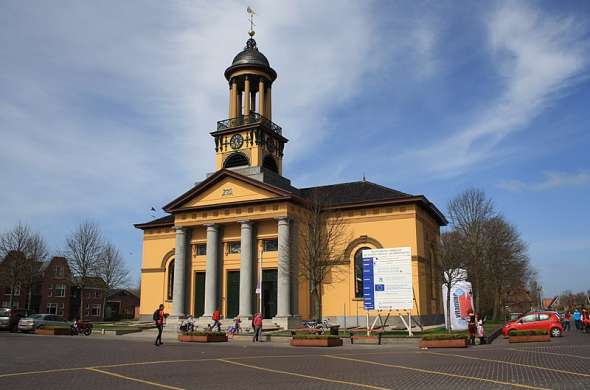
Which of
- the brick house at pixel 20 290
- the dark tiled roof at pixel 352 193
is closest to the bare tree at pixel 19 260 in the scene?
→ the brick house at pixel 20 290

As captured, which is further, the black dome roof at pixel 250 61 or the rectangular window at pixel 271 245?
the black dome roof at pixel 250 61

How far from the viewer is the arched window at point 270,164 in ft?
147

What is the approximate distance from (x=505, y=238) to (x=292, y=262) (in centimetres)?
2792

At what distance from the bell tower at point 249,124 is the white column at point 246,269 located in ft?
22.7

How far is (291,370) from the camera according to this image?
533 inches

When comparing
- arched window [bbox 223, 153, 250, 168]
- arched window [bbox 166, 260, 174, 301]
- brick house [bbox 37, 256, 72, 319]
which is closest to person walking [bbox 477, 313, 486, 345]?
arched window [bbox 223, 153, 250, 168]

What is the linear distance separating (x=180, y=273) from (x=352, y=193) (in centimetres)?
1520

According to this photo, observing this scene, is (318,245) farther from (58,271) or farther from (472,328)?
(58,271)

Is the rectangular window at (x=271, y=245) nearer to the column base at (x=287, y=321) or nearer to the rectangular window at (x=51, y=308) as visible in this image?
the column base at (x=287, y=321)

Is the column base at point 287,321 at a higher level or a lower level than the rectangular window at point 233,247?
lower

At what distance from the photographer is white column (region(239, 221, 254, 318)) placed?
3631 cm

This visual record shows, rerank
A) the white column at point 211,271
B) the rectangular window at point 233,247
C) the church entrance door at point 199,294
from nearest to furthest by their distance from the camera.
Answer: the white column at point 211,271
the rectangular window at point 233,247
the church entrance door at point 199,294

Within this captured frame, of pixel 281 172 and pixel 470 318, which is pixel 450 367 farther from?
pixel 281 172

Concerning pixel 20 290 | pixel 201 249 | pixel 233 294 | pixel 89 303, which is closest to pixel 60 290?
pixel 89 303
